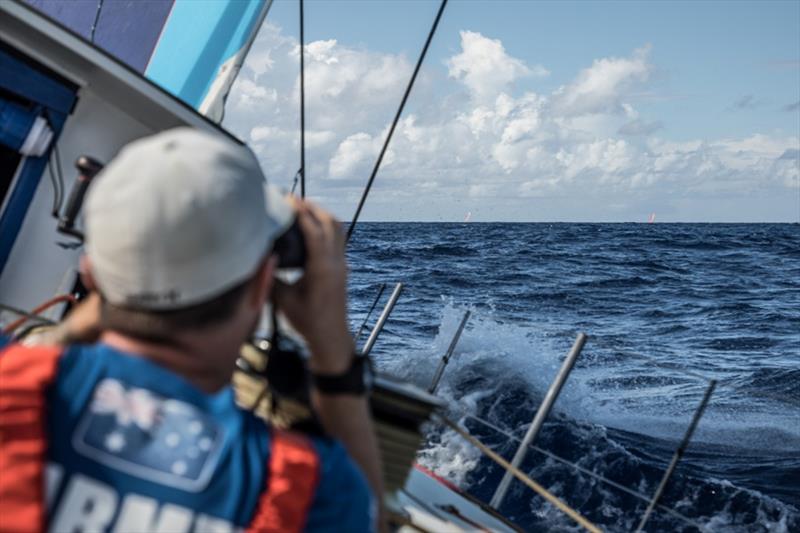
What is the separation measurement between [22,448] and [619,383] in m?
10.1

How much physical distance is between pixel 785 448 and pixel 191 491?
28.9 ft

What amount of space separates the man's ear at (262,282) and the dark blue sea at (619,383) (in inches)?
121

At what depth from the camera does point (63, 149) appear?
4.59 metres

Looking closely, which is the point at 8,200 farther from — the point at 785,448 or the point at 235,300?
the point at 785,448

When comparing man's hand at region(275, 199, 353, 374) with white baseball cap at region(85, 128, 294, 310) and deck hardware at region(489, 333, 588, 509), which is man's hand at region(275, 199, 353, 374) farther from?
deck hardware at region(489, 333, 588, 509)

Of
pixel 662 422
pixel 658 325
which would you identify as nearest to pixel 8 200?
pixel 662 422

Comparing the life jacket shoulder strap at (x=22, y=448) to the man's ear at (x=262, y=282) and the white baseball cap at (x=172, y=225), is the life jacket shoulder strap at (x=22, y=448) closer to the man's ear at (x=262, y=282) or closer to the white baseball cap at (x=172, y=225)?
the white baseball cap at (x=172, y=225)

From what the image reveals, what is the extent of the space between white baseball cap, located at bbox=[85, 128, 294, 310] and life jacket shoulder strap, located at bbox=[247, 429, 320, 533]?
0.77 ft

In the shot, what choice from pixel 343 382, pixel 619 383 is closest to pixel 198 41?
pixel 343 382

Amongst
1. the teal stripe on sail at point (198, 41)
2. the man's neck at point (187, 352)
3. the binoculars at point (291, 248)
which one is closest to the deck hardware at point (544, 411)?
the binoculars at point (291, 248)

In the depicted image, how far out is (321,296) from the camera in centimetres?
133

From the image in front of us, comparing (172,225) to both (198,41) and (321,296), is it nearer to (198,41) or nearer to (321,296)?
(321,296)

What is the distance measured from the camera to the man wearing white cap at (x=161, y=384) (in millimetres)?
1075

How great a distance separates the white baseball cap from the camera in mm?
1062
